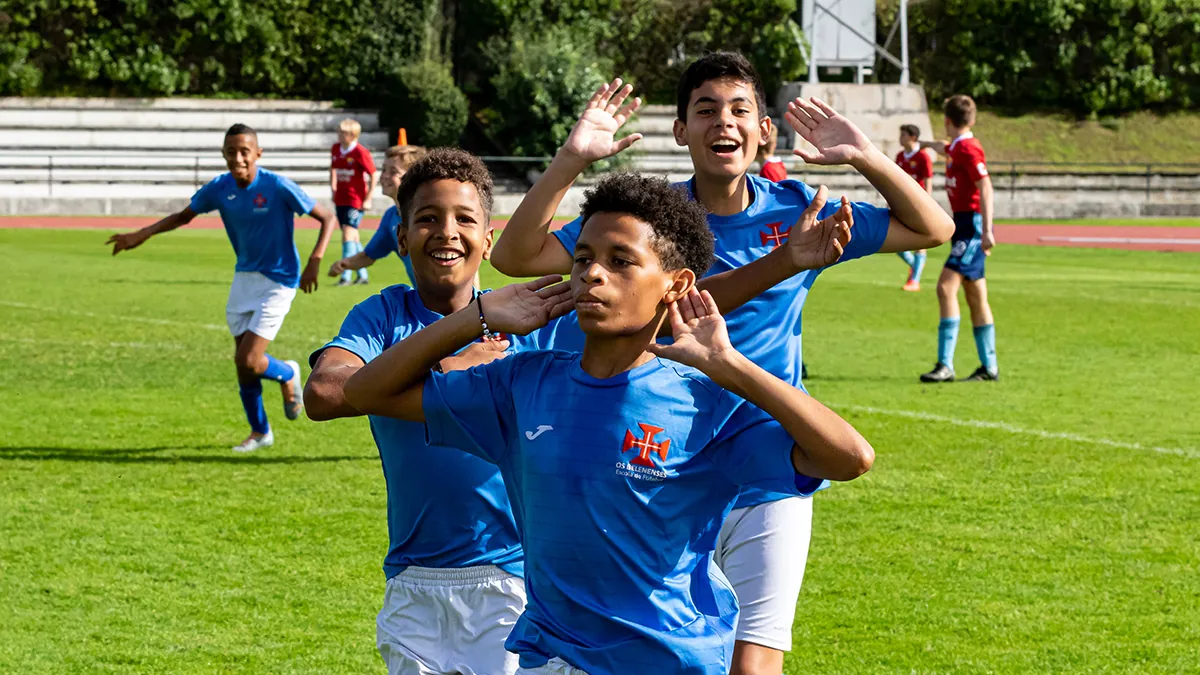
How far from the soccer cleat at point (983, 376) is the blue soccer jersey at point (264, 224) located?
19.3 feet

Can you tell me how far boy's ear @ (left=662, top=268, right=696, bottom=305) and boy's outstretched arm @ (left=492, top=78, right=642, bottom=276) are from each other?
3.11ft

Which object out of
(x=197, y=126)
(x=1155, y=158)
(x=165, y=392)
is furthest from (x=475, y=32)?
(x=165, y=392)

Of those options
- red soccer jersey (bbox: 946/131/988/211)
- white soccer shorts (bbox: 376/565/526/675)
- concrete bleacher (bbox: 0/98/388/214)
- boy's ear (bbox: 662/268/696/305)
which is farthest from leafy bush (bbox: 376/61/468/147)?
boy's ear (bbox: 662/268/696/305)

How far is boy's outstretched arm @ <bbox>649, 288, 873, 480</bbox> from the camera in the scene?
9.98 feet

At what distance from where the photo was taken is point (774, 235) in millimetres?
4797

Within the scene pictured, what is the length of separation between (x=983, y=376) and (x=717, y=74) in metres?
9.29

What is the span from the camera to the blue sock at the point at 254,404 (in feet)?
33.4

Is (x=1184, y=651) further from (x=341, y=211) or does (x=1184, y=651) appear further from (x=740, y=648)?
(x=341, y=211)

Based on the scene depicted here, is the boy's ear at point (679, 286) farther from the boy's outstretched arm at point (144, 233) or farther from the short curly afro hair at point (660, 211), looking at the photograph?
the boy's outstretched arm at point (144, 233)

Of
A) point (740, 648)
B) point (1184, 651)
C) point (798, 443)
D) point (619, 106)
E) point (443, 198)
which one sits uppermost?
point (619, 106)

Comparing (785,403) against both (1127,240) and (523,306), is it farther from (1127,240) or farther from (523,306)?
(1127,240)

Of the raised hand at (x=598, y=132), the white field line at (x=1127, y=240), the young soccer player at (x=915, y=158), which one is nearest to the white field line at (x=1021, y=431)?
the raised hand at (x=598, y=132)

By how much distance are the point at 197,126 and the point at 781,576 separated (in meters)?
39.3

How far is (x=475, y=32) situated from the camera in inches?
1802
